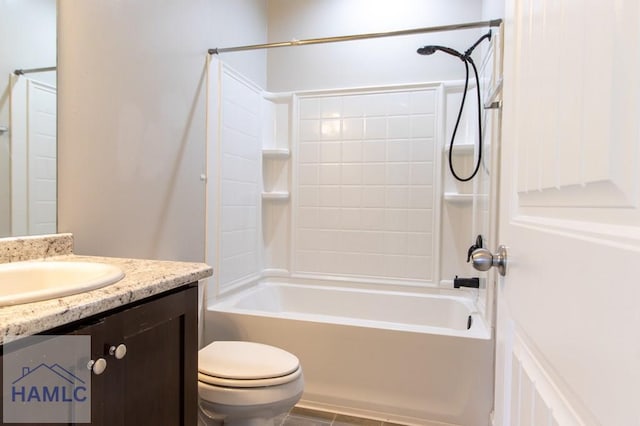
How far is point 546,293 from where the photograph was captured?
50 centimetres

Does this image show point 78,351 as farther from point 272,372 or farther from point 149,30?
point 149,30

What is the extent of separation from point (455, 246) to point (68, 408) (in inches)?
90.9

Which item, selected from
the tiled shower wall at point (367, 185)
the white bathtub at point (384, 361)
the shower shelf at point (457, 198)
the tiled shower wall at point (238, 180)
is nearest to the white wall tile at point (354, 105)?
the tiled shower wall at point (367, 185)

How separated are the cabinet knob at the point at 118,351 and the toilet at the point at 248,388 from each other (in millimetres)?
640

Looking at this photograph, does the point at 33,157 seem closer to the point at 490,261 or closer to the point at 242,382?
the point at 242,382

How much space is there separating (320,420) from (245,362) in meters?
0.69

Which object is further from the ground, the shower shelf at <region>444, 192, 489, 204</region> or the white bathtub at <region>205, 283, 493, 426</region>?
the shower shelf at <region>444, 192, 489, 204</region>

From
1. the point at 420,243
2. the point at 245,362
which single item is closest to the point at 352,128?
the point at 420,243

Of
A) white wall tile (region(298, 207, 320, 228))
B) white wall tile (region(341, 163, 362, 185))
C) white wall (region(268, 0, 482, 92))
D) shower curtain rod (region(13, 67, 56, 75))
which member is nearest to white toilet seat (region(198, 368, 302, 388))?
shower curtain rod (region(13, 67, 56, 75))

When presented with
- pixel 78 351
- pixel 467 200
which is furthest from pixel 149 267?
pixel 467 200

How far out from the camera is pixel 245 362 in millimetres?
1447

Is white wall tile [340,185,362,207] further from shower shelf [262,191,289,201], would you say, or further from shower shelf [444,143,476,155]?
shower shelf [444,143,476,155]

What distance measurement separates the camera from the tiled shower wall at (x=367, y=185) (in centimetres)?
256

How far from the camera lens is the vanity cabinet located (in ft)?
2.46
